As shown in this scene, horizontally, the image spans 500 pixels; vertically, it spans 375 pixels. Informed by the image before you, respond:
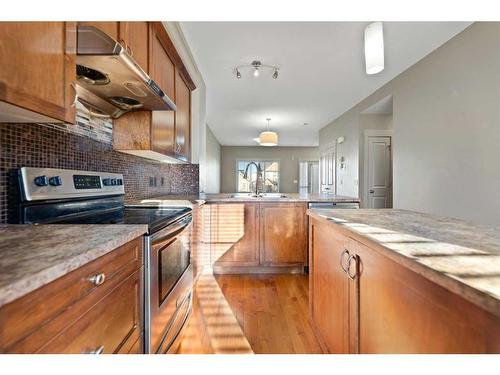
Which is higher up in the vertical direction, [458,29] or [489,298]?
[458,29]

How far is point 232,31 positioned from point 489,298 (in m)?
2.49

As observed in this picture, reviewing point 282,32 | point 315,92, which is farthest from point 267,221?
point 315,92

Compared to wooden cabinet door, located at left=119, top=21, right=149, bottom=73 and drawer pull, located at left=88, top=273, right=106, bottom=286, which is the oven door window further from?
wooden cabinet door, located at left=119, top=21, right=149, bottom=73

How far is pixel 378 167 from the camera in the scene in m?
4.45

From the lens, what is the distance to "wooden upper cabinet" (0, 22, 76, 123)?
0.74 m

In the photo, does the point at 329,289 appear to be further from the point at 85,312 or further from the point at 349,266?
the point at 85,312

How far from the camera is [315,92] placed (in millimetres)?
3883

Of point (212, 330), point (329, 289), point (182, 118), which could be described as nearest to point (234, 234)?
point (212, 330)

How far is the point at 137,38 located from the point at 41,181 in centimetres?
102

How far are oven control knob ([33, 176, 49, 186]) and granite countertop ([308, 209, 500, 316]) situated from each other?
1.33 metres

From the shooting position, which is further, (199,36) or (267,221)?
(267,221)

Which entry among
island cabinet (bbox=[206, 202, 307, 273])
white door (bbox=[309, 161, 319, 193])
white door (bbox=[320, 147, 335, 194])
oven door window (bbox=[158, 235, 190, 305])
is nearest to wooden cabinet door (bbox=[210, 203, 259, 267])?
island cabinet (bbox=[206, 202, 307, 273])
